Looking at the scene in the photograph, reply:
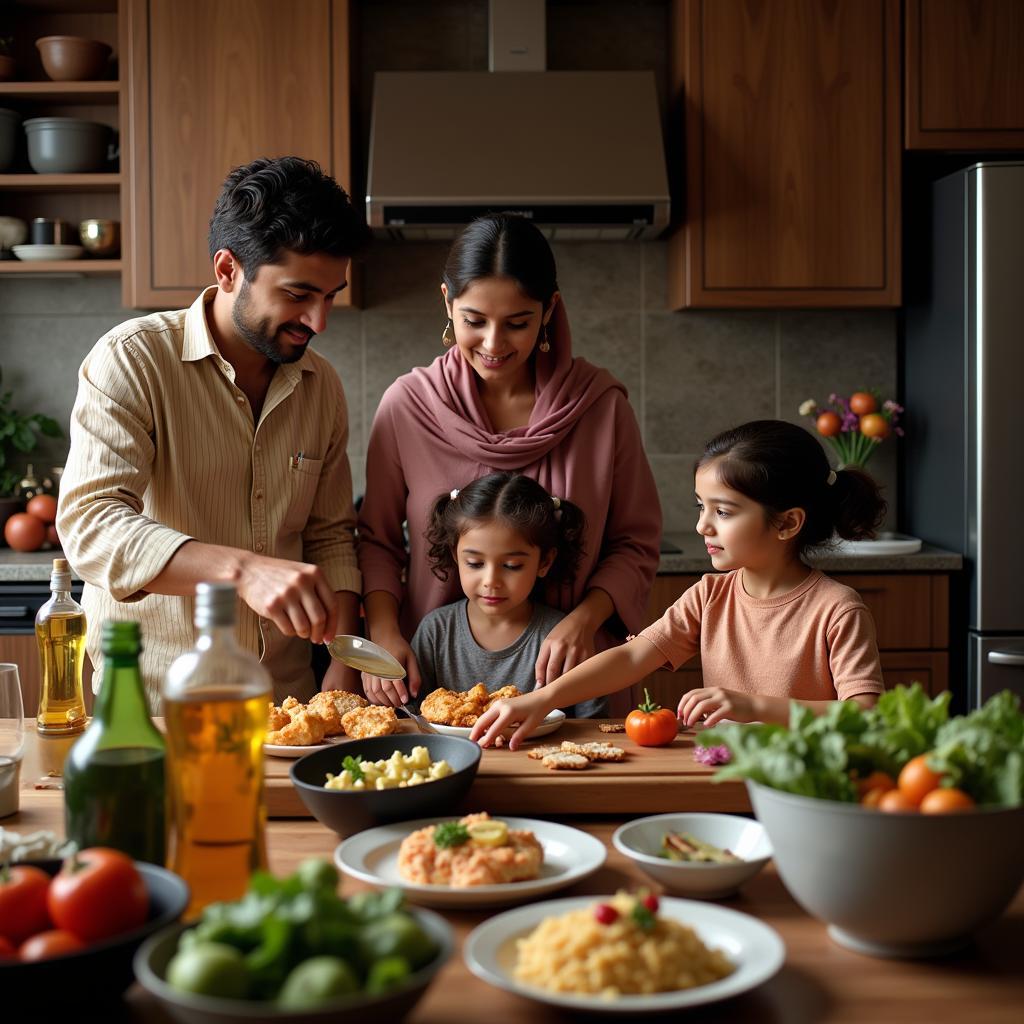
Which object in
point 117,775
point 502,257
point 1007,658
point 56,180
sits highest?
point 56,180

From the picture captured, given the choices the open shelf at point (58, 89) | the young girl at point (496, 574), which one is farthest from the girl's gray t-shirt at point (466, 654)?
the open shelf at point (58, 89)

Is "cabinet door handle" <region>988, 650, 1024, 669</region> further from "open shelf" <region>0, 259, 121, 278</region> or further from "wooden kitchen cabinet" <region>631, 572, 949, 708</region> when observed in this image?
"open shelf" <region>0, 259, 121, 278</region>

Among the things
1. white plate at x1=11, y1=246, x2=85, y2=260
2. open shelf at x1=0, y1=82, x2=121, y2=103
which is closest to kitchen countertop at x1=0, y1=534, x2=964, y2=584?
white plate at x1=11, y1=246, x2=85, y2=260

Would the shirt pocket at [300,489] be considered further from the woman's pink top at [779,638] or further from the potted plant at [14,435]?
the potted plant at [14,435]

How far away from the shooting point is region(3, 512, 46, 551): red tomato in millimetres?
3354

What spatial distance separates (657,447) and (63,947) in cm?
318

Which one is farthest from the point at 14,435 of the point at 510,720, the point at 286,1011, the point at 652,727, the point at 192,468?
the point at 286,1011

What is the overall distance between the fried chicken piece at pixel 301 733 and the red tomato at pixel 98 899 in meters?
→ 0.63

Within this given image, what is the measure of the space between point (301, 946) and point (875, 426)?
10.2 feet

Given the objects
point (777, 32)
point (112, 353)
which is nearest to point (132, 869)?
point (112, 353)

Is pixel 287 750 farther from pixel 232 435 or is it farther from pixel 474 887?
pixel 232 435

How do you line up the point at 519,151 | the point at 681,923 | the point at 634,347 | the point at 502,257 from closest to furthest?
1. the point at 681,923
2. the point at 502,257
3. the point at 519,151
4. the point at 634,347

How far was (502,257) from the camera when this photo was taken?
2.07 meters

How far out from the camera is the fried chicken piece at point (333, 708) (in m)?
1.54
